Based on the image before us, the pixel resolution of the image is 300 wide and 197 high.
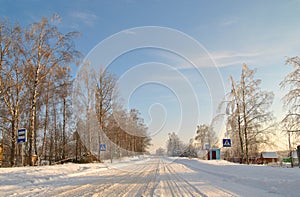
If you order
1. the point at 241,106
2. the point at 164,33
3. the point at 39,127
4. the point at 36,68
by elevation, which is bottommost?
the point at 39,127

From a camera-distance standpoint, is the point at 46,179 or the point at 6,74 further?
the point at 6,74

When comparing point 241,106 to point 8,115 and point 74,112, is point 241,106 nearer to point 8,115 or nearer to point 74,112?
point 74,112

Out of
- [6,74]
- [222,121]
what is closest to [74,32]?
[6,74]

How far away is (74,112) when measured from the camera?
31000mm

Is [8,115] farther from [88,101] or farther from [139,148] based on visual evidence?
[139,148]

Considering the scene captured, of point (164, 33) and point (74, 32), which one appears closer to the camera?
point (164, 33)

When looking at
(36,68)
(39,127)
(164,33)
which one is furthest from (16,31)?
(39,127)

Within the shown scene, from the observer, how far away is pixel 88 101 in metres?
30.5

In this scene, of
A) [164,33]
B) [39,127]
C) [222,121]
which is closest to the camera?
[164,33]

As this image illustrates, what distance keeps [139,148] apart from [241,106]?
5832 centimetres

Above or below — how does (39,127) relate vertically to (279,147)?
above

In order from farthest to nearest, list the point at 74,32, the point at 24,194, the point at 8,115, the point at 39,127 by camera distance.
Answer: the point at 39,127 → the point at 8,115 → the point at 74,32 → the point at 24,194

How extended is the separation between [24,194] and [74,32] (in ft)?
49.6

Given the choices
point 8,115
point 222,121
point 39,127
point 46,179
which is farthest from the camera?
point 39,127
